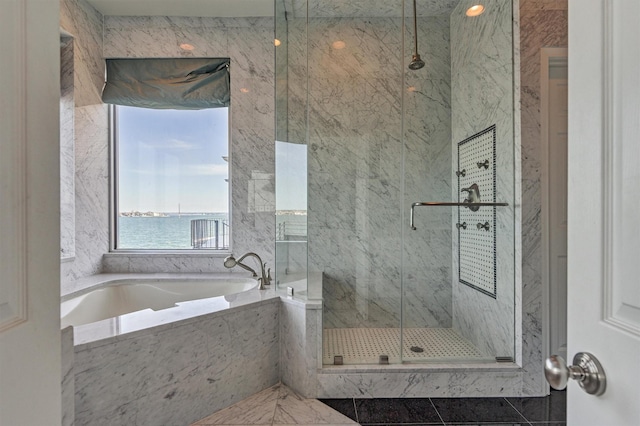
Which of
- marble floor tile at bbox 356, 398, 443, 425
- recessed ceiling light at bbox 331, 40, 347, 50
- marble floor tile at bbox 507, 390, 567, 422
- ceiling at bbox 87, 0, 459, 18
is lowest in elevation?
marble floor tile at bbox 356, 398, 443, 425

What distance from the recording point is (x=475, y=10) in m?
2.21

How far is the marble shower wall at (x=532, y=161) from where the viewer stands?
1.79m

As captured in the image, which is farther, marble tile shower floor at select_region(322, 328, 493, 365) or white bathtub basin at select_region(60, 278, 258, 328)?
white bathtub basin at select_region(60, 278, 258, 328)

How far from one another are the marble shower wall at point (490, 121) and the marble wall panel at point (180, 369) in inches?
55.9

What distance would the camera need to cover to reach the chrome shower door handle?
47 cm

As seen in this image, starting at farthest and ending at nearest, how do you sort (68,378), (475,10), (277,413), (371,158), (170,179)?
(170,179), (371,158), (475,10), (277,413), (68,378)

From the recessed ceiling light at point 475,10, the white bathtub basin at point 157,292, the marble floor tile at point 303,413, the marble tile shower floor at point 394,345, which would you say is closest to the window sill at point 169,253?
the white bathtub basin at point 157,292

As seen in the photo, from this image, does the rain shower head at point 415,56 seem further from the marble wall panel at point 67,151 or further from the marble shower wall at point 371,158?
the marble wall panel at point 67,151

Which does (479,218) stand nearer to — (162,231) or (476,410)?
(476,410)

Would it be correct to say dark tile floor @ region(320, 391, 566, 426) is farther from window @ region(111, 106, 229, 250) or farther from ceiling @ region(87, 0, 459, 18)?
ceiling @ region(87, 0, 459, 18)

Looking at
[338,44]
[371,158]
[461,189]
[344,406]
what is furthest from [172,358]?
[338,44]

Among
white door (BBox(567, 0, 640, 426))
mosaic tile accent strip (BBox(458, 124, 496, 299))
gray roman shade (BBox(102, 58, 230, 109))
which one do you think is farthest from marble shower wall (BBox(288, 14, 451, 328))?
white door (BBox(567, 0, 640, 426))

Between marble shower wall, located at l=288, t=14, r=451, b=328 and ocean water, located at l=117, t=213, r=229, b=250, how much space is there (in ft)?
3.45

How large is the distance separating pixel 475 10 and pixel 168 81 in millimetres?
2606
